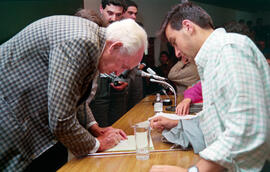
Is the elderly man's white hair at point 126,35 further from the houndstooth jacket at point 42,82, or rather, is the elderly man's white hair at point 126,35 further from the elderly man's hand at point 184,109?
the elderly man's hand at point 184,109

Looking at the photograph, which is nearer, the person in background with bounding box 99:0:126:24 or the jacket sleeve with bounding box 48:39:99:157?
the jacket sleeve with bounding box 48:39:99:157

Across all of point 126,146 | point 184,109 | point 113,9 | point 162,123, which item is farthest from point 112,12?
point 126,146

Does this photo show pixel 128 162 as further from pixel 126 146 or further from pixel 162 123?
pixel 162 123

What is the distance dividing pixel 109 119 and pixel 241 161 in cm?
219

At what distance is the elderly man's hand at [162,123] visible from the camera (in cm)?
151

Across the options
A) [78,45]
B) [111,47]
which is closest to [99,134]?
[111,47]

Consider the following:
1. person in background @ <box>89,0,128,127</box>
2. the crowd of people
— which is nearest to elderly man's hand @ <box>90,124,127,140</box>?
the crowd of people

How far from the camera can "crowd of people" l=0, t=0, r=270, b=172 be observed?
0.82m

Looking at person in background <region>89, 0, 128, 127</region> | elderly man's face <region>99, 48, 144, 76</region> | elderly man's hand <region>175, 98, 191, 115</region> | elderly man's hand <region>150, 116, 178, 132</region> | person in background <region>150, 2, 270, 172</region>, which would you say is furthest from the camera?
person in background <region>89, 0, 128, 127</region>

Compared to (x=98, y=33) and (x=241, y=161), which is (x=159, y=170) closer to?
(x=241, y=161)

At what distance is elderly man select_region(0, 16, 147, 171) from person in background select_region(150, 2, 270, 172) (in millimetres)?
478

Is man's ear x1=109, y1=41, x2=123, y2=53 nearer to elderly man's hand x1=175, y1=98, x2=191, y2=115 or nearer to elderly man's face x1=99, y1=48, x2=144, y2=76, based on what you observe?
elderly man's face x1=99, y1=48, x2=144, y2=76

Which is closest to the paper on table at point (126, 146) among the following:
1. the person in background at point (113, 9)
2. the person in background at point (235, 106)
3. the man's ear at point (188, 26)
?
the person in background at point (235, 106)

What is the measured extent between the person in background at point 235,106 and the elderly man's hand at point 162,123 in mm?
473
